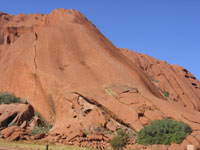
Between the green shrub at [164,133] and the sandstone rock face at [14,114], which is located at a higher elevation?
the sandstone rock face at [14,114]

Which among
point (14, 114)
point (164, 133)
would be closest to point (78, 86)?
point (14, 114)

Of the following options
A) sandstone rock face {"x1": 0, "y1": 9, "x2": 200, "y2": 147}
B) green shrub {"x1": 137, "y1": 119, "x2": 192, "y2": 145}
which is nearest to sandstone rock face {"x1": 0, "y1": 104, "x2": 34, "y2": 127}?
sandstone rock face {"x1": 0, "y1": 9, "x2": 200, "y2": 147}

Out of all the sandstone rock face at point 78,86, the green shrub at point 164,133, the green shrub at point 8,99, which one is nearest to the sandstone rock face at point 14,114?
the sandstone rock face at point 78,86

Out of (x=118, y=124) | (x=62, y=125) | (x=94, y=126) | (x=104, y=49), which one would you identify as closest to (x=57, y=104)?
(x=62, y=125)

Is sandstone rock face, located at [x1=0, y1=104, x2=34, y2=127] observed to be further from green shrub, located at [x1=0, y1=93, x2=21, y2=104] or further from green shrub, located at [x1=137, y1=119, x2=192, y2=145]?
green shrub, located at [x1=137, y1=119, x2=192, y2=145]

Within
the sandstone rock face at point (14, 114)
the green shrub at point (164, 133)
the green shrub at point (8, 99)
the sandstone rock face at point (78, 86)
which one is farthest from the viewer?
the green shrub at point (8, 99)

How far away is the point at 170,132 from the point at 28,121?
12.8 meters

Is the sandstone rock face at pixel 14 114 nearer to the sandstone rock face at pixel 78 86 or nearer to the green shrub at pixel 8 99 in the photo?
the sandstone rock face at pixel 78 86

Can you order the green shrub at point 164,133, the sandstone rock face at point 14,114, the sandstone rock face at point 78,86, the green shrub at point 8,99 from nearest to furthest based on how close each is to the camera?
the green shrub at point 164,133 → the sandstone rock face at point 78,86 → the sandstone rock face at point 14,114 → the green shrub at point 8,99

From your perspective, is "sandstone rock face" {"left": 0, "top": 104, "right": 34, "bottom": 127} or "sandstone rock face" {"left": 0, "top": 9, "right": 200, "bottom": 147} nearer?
"sandstone rock face" {"left": 0, "top": 9, "right": 200, "bottom": 147}

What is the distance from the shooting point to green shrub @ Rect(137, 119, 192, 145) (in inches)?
685

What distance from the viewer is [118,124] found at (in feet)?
69.1

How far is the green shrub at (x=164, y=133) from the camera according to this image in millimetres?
17391

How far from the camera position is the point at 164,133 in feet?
57.9
